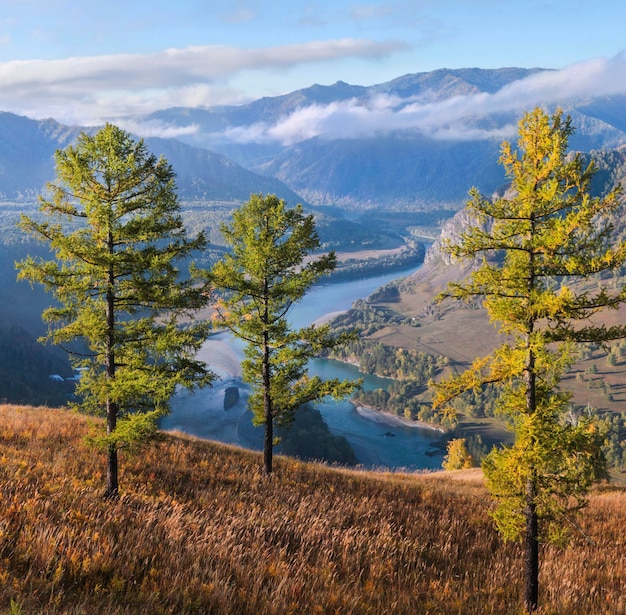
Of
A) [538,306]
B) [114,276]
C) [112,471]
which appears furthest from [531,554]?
[114,276]

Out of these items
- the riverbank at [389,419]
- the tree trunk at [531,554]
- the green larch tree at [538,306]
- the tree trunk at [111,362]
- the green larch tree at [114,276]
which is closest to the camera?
the green larch tree at [538,306]

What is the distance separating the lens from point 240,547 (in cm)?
755

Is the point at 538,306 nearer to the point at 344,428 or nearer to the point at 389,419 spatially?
the point at 344,428

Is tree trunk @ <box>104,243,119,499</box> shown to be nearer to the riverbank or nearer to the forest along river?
the forest along river

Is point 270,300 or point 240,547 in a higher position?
point 270,300

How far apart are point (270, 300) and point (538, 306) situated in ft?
33.9

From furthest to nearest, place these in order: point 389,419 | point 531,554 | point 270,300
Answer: point 389,419 < point 270,300 < point 531,554

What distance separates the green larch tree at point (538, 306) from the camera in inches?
349

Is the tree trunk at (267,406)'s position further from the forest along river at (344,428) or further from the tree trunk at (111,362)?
the forest along river at (344,428)

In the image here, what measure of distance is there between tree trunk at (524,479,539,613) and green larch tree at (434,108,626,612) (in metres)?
0.02

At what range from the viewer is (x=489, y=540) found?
13.2 meters

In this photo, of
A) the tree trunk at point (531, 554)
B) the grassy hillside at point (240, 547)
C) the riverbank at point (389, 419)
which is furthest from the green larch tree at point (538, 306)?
the riverbank at point (389, 419)

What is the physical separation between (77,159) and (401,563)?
11266 millimetres

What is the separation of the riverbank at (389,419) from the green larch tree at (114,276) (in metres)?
149
